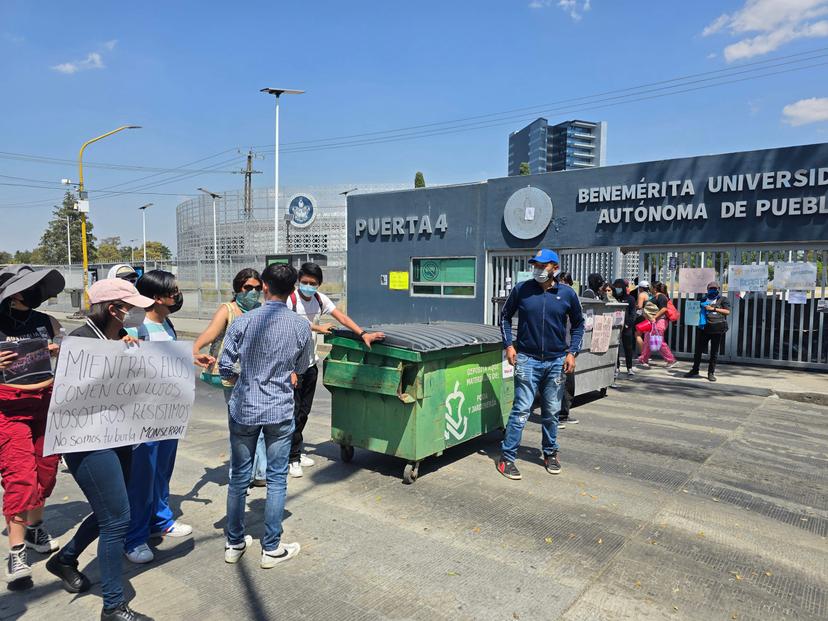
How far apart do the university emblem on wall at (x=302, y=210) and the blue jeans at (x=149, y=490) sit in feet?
86.1

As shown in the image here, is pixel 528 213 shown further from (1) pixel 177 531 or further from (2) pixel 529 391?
(1) pixel 177 531

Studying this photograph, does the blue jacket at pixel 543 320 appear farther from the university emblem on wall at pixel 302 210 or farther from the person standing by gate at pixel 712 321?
the university emblem on wall at pixel 302 210

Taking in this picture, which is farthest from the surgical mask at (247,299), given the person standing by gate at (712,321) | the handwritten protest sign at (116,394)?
the person standing by gate at (712,321)

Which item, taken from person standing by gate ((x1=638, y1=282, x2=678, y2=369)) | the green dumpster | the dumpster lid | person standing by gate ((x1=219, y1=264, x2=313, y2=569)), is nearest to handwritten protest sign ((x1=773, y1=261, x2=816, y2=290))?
person standing by gate ((x1=638, y1=282, x2=678, y2=369))

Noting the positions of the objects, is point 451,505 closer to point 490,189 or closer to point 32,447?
point 32,447

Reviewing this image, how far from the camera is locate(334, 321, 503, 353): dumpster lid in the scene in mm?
5098

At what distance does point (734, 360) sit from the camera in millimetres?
12195

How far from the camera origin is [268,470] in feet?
12.1

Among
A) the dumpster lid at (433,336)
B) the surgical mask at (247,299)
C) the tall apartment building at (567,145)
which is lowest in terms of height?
the dumpster lid at (433,336)

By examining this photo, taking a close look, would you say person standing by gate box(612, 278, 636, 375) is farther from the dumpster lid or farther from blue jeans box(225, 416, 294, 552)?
blue jeans box(225, 416, 294, 552)

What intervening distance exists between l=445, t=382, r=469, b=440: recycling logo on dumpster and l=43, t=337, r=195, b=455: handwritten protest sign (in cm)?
256

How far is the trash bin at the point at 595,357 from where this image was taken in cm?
820

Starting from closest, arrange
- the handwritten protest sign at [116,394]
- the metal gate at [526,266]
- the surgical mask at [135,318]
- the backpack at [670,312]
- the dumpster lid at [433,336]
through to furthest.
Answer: the handwritten protest sign at [116,394], the surgical mask at [135,318], the dumpster lid at [433,336], the backpack at [670,312], the metal gate at [526,266]

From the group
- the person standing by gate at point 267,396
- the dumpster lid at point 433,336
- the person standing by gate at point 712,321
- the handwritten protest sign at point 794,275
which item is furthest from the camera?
the handwritten protest sign at point 794,275
